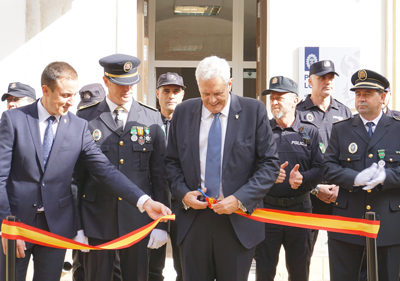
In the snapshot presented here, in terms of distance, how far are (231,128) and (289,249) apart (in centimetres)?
170

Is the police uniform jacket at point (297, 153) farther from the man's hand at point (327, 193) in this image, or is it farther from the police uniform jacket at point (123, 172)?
the police uniform jacket at point (123, 172)

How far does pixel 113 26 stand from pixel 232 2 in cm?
373

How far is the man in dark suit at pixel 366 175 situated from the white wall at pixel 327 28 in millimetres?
2380

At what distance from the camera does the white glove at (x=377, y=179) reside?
141 inches

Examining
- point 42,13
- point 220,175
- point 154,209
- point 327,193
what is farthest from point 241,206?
point 42,13

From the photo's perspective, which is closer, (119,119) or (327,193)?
(119,119)

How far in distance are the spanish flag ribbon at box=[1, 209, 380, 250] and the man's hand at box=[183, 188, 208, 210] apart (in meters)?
0.29

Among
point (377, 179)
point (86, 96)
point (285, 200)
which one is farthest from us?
point (86, 96)

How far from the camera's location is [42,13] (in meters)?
6.31

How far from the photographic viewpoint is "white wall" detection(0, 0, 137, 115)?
248 inches

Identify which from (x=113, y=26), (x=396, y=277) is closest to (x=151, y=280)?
(x=396, y=277)

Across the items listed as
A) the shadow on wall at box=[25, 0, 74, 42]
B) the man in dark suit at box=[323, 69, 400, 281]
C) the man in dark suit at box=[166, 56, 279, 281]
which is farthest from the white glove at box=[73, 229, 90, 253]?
the shadow on wall at box=[25, 0, 74, 42]

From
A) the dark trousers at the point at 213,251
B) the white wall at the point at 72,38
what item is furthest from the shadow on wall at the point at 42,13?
the dark trousers at the point at 213,251

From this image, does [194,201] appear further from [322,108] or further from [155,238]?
[322,108]
